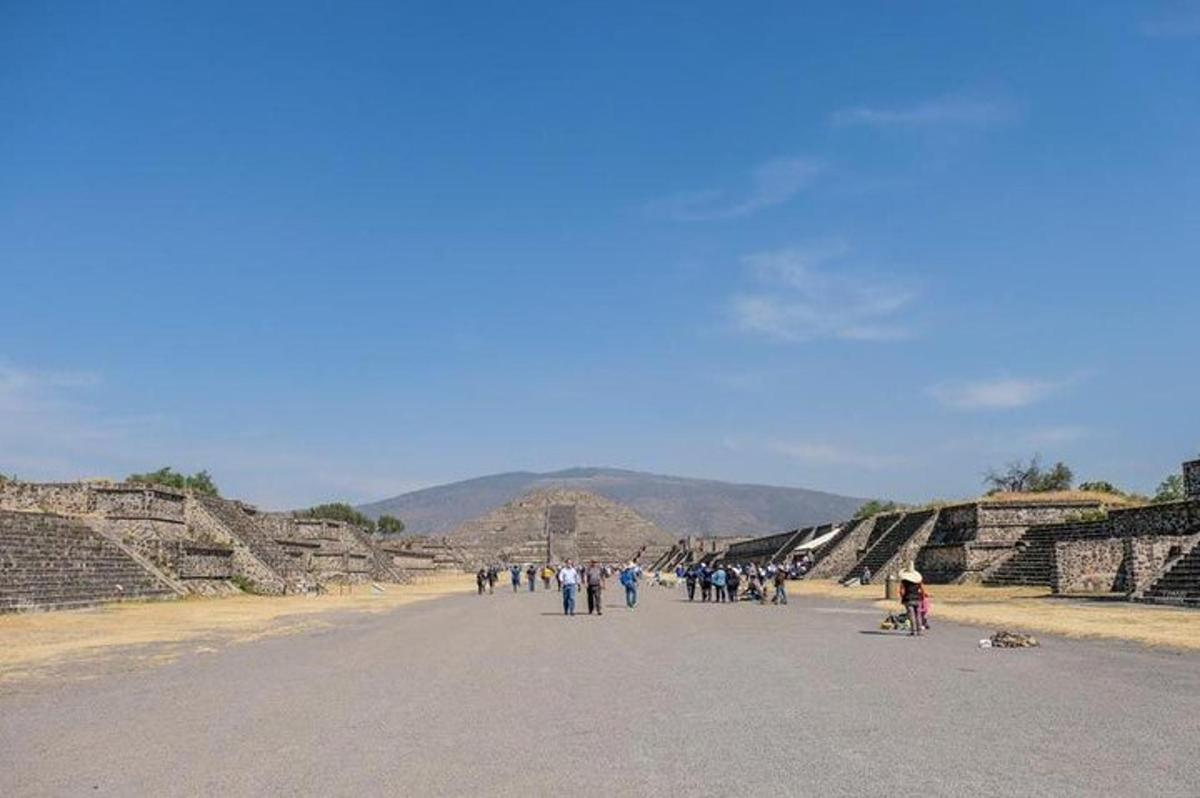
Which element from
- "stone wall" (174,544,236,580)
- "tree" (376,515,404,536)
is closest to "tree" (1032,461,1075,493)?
"stone wall" (174,544,236,580)

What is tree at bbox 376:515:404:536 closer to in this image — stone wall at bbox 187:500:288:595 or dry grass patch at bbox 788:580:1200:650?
stone wall at bbox 187:500:288:595

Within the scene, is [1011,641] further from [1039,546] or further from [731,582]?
[1039,546]

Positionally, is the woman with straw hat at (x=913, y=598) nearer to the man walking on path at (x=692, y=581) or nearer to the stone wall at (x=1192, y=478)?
the man walking on path at (x=692, y=581)

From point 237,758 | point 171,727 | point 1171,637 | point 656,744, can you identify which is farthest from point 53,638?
point 1171,637

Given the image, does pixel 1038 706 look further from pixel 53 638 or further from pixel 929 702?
pixel 53 638

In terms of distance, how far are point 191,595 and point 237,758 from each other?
95.9 feet

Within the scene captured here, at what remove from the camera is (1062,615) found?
76.4 feet

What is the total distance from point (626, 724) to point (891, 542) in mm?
43015

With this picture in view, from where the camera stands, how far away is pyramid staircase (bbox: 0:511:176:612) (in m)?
26.7

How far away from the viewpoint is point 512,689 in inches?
480

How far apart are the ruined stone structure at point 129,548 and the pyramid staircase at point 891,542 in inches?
989

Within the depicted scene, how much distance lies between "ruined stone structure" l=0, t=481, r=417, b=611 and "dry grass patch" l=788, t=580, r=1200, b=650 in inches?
879

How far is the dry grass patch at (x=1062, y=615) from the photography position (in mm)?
18422

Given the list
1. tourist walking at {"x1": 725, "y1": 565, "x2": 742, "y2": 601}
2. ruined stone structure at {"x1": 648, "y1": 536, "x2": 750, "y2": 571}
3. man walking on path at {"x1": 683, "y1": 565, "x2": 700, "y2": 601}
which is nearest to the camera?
tourist walking at {"x1": 725, "y1": 565, "x2": 742, "y2": 601}
